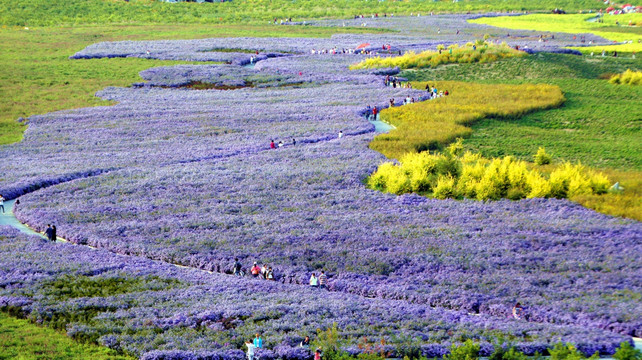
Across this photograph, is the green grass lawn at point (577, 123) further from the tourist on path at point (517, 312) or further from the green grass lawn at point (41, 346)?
the green grass lawn at point (41, 346)

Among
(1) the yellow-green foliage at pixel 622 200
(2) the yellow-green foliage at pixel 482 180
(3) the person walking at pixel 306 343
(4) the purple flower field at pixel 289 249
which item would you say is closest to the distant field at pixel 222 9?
(4) the purple flower field at pixel 289 249

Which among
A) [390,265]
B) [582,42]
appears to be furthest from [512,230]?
[582,42]

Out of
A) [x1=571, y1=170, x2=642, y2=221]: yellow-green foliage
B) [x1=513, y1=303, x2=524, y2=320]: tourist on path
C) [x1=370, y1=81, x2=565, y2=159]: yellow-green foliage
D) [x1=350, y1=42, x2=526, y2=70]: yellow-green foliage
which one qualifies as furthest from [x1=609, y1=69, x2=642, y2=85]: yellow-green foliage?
[x1=513, y1=303, x2=524, y2=320]: tourist on path

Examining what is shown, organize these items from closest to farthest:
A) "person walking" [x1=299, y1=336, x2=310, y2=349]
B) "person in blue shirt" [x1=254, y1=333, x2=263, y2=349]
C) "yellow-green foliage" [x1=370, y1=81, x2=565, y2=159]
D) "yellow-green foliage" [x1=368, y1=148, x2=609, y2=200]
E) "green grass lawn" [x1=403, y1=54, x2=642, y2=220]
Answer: "person in blue shirt" [x1=254, y1=333, x2=263, y2=349] → "person walking" [x1=299, y1=336, x2=310, y2=349] → "yellow-green foliage" [x1=368, y1=148, x2=609, y2=200] → "green grass lawn" [x1=403, y1=54, x2=642, y2=220] → "yellow-green foliage" [x1=370, y1=81, x2=565, y2=159]

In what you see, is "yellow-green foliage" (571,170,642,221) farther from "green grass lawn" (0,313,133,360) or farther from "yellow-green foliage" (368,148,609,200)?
"green grass lawn" (0,313,133,360)

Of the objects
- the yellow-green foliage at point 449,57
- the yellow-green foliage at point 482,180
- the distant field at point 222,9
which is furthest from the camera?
the distant field at point 222,9
